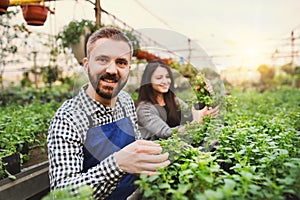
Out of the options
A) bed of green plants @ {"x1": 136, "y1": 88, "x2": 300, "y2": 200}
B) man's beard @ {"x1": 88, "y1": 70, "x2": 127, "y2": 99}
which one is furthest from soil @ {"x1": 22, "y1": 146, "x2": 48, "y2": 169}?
bed of green plants @ {"x1": 136, "y1": 88, "x2": 300, "y2": 200}

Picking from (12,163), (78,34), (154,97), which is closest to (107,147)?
(12,163)

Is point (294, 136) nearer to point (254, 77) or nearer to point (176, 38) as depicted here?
point (176, 38)

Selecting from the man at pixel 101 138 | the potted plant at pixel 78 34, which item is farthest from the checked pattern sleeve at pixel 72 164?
the potted plant at pixel 78 34

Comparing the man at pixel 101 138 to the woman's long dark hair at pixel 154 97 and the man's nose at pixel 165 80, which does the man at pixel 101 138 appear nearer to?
the woman's long dark hair at pixel 154 97

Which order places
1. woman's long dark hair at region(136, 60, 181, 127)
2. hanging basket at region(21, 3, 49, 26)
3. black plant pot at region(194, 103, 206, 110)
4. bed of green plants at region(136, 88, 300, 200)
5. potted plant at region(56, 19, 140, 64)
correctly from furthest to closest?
1. potted plant at region(56, 19, 140, 64)
2. hanging basket at region(21, 3, 49, 26)
3. woman's long dark hair at region(136, 60, 181, 127)
4. black plant pot at region(194, 103, 206, 110)
5. bed of green plants at region(136, 88, 300, 200)

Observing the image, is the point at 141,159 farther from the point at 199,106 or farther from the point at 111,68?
the point at 199,106

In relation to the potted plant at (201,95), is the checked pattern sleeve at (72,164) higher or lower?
lower

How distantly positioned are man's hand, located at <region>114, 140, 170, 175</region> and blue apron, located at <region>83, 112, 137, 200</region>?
1.21ft

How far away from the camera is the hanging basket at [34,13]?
3.05 meters

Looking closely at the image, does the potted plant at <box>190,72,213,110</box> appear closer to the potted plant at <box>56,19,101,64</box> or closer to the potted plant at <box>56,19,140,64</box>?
the potted plant at <box>56,19,140,64</box>

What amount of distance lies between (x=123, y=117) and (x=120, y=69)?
431 mm

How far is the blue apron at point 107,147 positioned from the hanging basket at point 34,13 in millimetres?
2145

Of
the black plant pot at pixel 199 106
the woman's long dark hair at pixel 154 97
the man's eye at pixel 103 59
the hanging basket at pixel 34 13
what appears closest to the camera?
the man's eye at pixel 103 59

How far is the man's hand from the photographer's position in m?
0.95
